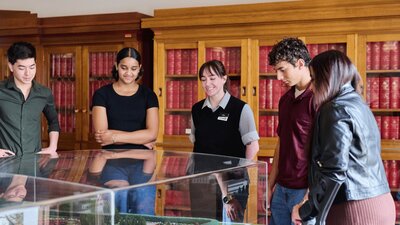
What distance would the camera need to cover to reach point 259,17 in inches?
191

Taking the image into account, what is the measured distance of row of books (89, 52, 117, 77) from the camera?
574cm

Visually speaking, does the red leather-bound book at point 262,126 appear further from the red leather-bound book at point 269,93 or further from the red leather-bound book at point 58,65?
the red leather-bound book at point 58,65

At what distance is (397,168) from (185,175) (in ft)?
10.6

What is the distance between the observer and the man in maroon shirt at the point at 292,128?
8.82ft

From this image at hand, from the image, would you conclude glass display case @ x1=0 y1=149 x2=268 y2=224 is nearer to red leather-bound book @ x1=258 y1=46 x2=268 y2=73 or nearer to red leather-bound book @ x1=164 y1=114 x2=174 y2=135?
red leather-bound book @ x1=258 y1=46 x2=268 y2=73

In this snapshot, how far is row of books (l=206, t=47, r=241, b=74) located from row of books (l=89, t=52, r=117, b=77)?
1132mm

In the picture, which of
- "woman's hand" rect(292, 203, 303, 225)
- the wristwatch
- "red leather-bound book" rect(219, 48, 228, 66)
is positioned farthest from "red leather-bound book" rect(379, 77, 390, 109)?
the wristwatch

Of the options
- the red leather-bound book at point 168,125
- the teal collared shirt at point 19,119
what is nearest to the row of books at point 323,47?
the red leather-bound book at point 168,125

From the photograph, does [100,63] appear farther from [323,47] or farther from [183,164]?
[183,164]

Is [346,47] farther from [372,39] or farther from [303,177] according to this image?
[303,177]

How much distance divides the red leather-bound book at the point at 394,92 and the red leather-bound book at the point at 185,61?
1826 millimetres

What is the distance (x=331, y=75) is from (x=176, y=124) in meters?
3.32

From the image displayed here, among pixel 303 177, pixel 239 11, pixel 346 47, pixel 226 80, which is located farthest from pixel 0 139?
pixel 346 47

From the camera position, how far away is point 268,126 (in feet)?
16.6
